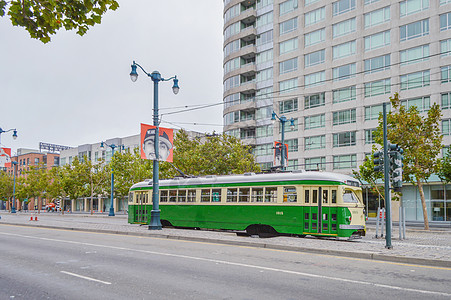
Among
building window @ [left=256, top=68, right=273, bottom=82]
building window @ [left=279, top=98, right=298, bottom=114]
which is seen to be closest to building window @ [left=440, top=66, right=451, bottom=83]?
building window @ [left=279, top=98, right=298, bottom=114]

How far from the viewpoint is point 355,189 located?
18875 mm

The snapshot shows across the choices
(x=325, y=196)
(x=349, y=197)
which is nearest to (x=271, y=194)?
(x=325, y=196)

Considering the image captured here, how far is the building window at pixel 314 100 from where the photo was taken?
163 feet

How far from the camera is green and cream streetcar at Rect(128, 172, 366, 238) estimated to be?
17.8 m

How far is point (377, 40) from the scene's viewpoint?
149 feet

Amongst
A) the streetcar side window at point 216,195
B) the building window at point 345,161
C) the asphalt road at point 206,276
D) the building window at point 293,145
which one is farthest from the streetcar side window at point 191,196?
the building window at point 293,145

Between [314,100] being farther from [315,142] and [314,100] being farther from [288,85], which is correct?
[315,142]

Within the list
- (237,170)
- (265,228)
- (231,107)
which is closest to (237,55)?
(231,107)

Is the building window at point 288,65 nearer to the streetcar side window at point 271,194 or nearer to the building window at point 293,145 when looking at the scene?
the building window at point 293,145

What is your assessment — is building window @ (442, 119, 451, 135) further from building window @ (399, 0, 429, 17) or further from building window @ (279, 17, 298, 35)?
building window @ (279, 17, 298, 35)

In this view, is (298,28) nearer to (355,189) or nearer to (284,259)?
(355,189)

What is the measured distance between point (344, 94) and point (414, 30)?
363 inches

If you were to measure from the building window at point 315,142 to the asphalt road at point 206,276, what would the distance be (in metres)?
37.0

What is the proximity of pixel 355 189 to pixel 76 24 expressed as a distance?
50.0 feet
